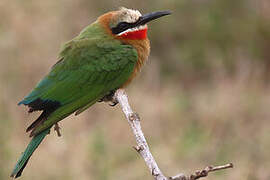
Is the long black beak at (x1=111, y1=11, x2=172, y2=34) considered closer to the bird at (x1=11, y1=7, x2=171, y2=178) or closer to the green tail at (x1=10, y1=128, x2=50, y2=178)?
the bird at (x1=11, y1=7, x2=171, y2=178)

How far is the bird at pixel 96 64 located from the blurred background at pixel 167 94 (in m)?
1.08

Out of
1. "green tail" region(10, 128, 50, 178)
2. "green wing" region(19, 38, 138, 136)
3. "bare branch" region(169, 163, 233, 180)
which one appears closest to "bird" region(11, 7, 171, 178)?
"green wing" region(19, 38, 138, 136)

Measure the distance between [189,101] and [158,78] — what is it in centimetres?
52

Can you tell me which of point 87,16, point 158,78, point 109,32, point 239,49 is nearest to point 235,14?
point 239,49

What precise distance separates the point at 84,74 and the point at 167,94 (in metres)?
2.46

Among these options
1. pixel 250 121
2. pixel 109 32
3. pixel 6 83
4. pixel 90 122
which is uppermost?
pixel 109 32

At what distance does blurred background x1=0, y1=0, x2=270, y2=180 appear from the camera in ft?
14.3

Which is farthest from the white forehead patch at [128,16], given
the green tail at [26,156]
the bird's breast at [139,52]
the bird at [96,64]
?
the green tail at [26,156]

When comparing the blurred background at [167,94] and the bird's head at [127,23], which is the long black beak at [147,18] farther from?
the blurred background at [167,94]

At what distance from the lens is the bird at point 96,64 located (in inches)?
116

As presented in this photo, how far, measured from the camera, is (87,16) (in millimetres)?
6285

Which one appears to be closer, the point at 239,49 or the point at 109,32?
the point at 109,32

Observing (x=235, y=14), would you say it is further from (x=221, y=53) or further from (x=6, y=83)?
A: (x=6, y=83)

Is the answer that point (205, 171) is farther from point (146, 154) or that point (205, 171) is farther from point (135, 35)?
point (135, 35)
